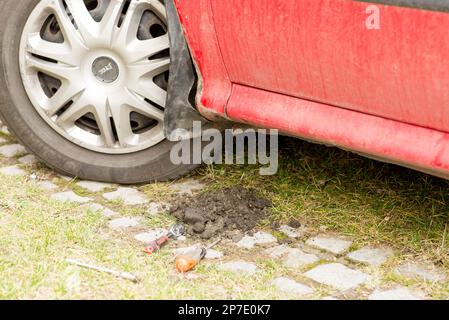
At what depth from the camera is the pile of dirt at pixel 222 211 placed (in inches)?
133

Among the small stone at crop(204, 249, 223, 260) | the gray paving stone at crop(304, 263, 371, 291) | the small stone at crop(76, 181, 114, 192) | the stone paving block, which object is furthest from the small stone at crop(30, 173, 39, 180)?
the gray paving stone at crop(304, 263, 371, 291)

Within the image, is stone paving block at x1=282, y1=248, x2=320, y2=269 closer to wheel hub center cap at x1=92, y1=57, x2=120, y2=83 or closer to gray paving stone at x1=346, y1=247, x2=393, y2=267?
gray paving stone at x1=346, y1=247, x2=393, y2=267

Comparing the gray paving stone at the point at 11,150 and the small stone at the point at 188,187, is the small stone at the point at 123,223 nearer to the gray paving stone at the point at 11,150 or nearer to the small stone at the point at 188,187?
the small stone at the point at 188,187

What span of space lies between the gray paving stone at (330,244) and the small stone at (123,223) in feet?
2.57

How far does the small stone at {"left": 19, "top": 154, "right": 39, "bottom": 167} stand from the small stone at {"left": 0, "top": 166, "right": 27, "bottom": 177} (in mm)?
68

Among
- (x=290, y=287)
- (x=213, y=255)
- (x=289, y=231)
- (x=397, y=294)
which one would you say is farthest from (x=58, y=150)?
(x=397, y=294)

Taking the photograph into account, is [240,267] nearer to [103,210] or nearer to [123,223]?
[123,223]

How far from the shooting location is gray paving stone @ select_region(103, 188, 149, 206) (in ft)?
12.1

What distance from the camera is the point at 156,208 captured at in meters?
3.61

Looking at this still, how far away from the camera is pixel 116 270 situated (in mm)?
2973

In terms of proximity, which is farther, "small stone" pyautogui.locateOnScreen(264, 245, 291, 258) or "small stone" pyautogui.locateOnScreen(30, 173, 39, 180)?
"small stone" pyautogui.locateOnScreen(30, 173, 39, 180)

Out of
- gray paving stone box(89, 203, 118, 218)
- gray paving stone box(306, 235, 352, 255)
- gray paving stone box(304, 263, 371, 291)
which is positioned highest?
gray paving stone box(89, 203, 118, 218)

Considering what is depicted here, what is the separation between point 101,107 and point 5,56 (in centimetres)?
55

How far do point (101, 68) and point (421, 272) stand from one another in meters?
1.71
